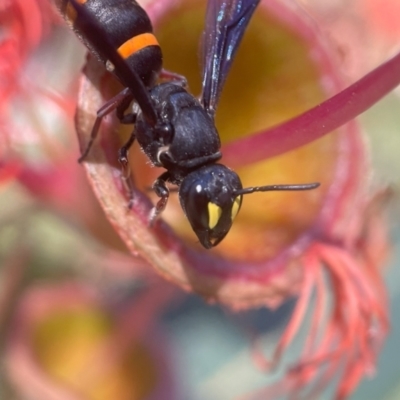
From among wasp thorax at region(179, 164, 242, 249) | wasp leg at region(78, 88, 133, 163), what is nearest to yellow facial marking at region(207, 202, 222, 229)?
wasp thorax at region(179, 164, 242, 249)

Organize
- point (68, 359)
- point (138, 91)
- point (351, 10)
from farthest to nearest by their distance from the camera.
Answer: point (351, 10)
point (68, 359)
point (138, 91)

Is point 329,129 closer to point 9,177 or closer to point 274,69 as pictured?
point 274,69

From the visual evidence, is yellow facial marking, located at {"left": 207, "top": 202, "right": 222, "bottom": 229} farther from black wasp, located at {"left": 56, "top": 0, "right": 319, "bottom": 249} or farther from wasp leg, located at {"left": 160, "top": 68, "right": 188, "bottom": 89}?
wasp leg, located at {"left": 160, "top": 68, "right": 188, "bottom": 89}

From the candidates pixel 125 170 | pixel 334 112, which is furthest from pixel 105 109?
pixel 334 112

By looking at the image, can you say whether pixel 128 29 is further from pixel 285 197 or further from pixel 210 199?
pixel 285 197

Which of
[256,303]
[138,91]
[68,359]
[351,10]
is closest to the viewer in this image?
[138,91]

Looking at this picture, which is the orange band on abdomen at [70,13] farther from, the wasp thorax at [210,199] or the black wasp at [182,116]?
the wasp thorax at [210,199]

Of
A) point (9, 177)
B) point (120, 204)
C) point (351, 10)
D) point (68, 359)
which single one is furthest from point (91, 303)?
point (351, 10)
